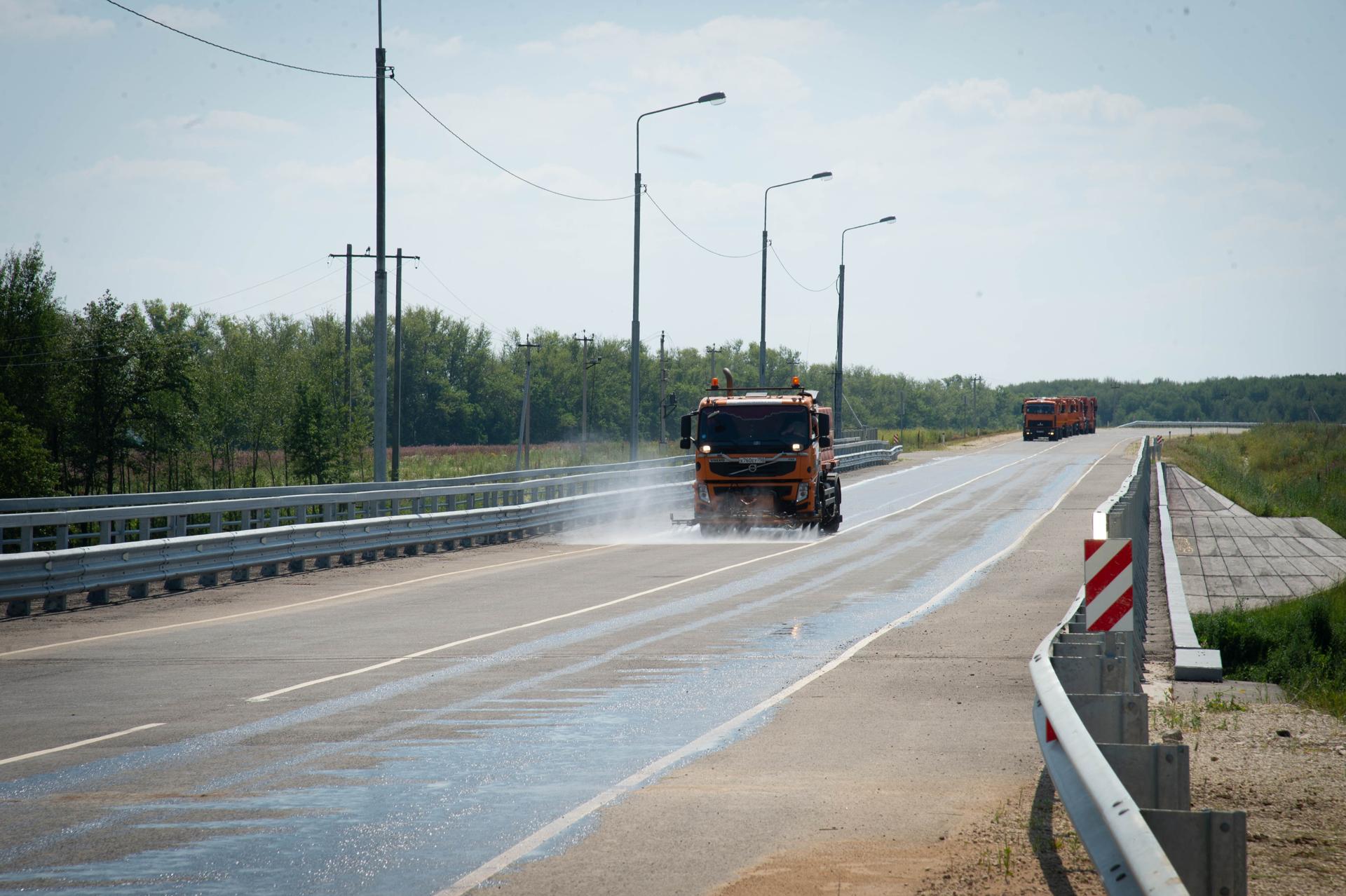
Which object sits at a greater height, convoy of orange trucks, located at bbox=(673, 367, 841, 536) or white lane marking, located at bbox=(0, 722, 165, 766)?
convoy of orange trucks, located at bbox=(673, 367, 841, 536)

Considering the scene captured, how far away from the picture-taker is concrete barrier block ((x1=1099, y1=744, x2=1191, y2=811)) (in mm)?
4789

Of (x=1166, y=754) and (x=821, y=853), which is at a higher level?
(x=1166, y=754)

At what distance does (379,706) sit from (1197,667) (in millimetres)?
6719

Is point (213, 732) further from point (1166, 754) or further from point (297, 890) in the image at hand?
point (1166, 754)

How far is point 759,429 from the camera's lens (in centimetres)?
2644

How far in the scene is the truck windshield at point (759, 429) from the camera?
86.5 ft

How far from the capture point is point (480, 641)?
13133mm

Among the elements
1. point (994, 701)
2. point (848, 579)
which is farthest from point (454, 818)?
point (848, 579)

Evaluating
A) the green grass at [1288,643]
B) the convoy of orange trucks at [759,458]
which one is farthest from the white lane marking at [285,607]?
the green grass at [1288,643]

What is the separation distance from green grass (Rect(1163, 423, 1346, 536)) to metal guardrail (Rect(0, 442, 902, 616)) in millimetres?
17376

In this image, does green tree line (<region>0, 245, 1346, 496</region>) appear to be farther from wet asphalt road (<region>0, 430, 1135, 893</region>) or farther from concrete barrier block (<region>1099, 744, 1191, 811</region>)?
concrete barrier block (<region>1099, 744, 1191, 811</region>)

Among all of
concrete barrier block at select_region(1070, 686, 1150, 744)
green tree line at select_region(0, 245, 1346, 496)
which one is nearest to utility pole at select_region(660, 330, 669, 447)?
green tree line at select_region(0, 245, 1346, 496)

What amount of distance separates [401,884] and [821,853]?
1935mm

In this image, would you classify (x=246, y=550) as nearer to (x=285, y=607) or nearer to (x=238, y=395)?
(x=285, y=607)
